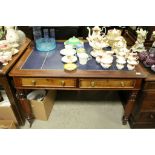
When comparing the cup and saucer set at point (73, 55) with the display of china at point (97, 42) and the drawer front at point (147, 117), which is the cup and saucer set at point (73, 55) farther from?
the drawer front at point (147, 117)

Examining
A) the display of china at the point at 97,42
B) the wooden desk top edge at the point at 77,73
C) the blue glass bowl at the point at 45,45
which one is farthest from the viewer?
the blue glass bowl at the point at 45,45

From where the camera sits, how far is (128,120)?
166cm

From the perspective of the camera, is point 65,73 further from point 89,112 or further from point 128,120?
point 128,120

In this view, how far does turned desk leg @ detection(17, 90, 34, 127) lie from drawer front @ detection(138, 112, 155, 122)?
1109 mm

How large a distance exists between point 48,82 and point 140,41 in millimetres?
1011

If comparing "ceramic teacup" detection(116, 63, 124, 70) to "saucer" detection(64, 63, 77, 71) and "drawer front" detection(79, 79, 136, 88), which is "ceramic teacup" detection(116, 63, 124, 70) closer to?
"drawer front" detection(79, 79, 136, 88)

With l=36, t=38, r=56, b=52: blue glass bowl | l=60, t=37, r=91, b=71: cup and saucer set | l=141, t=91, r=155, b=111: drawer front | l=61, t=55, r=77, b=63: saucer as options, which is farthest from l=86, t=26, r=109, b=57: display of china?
l=141, t=91, r=155, b=111: drawer front

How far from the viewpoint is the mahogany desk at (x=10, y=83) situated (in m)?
1.21

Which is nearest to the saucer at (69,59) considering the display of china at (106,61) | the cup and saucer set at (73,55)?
the cup and saucer set at (73,55)

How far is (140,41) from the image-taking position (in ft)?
5.00

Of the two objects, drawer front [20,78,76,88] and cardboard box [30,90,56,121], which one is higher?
drawer front [20,78,76,88]

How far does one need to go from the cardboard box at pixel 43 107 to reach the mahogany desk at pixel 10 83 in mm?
148

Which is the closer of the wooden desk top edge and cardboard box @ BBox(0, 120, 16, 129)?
the wooden desk top edge

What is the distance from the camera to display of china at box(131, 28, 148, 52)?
Result: 1.49 meters
